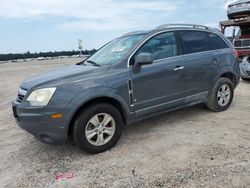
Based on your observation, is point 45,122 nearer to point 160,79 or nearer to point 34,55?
point 160,79

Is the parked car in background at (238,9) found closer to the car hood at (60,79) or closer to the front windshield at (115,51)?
the front windshield at (115,51)

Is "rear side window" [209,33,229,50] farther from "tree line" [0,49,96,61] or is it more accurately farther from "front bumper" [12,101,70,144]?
"tree line" [0,49,96,61]

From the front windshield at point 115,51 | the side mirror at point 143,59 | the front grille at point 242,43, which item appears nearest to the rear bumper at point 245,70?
the front windshield at point 115,51

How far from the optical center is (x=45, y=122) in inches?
132

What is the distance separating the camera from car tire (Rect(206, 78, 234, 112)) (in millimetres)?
5016

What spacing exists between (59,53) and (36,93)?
146ft

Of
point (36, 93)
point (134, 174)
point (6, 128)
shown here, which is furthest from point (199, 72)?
point (6, 128)

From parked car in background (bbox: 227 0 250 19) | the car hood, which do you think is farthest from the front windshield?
parked car in background (bbox: 227 0 250 19)

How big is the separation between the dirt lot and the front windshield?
50.3 inches

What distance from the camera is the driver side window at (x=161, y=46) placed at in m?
4.16

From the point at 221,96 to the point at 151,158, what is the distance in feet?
8.19

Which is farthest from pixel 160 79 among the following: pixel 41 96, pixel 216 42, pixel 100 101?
pixel 41 96

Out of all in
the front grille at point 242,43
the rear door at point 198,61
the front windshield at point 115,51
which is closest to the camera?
the front windshield at point 115,51

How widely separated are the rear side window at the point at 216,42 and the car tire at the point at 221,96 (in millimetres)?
635
